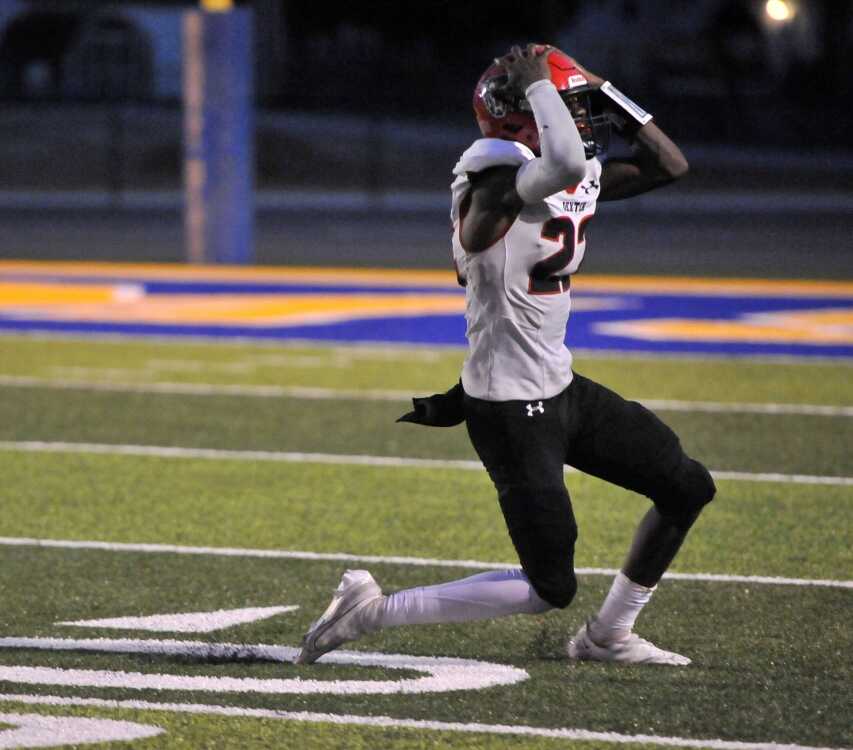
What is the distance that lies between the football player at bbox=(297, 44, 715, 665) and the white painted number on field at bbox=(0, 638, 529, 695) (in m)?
0.16

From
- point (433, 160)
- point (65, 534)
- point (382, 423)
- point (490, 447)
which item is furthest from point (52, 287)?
point (433, 160)

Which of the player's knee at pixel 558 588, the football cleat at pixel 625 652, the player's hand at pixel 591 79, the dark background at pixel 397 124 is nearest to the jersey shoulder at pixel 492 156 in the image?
the player's hand at pixel 591 79

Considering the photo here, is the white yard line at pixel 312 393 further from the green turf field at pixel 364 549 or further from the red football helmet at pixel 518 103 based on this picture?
the red football helmet at pixel 518 103

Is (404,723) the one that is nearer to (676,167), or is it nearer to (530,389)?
(530,389)

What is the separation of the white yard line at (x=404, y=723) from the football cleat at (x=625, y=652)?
25.8 inches

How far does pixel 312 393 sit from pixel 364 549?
3992 millimetres

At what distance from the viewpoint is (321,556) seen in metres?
6.69

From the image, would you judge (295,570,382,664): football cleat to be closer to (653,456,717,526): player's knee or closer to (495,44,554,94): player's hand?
(653,456,717,526): player's knee

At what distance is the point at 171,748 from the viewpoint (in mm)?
4316

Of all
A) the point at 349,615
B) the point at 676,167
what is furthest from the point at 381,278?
the point at 349,615

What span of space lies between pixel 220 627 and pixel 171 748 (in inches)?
49.0

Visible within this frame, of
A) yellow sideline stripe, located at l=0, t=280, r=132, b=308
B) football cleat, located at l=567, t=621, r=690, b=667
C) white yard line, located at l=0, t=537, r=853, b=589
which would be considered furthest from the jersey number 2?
yellow sideline stripe, located at l=0, t=280, r=132, b=308

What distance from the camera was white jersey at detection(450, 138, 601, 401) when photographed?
4.77m

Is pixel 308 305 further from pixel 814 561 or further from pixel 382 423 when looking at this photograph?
pixel 814 561
